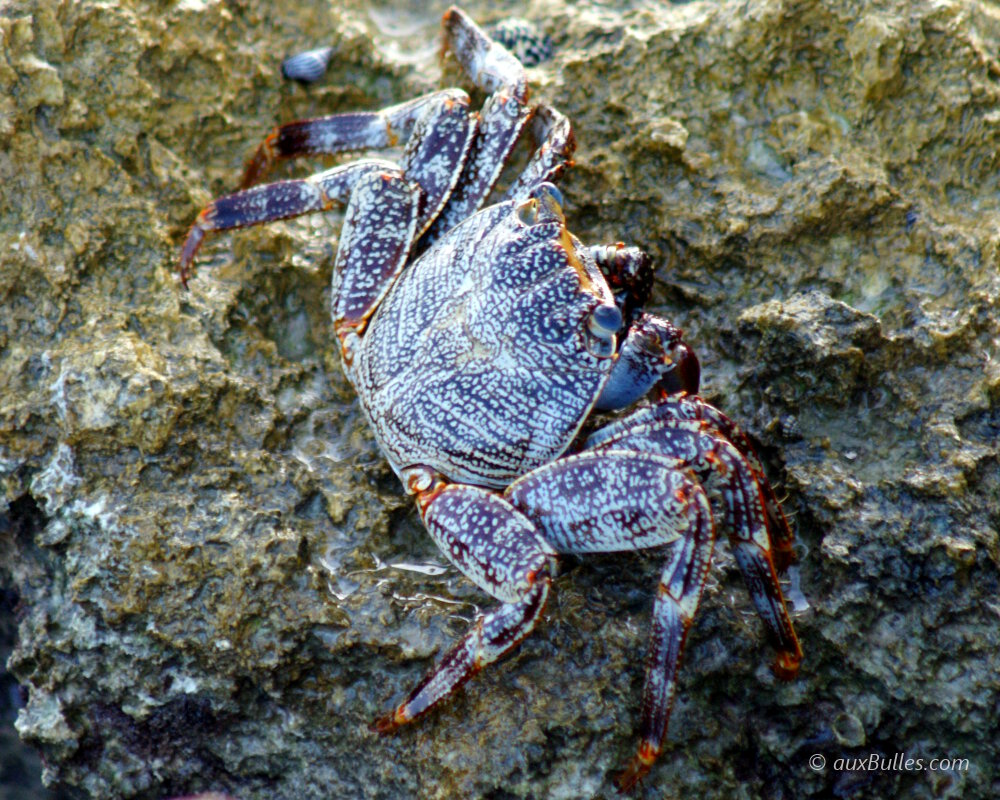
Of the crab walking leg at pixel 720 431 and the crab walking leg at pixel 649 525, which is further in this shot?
the crab walking leg at pixel 720 431

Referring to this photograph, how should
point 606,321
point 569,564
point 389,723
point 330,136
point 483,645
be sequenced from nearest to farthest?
point 483,645 < point 389,723 < point 606,321 < point 569,564 < point 330,136

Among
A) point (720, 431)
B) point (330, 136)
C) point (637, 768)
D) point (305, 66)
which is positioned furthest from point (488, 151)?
point (637, 768)

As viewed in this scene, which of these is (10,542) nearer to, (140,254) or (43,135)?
(140,254)

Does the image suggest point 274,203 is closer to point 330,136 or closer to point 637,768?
point 330,136

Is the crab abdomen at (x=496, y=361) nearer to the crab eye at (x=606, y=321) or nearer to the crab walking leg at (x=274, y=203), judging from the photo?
the crab eye at (x=606, y=321)

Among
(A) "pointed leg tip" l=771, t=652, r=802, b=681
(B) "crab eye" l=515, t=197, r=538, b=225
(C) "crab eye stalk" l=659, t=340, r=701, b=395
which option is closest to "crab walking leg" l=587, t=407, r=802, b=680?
(A) "pointed leg tip" l=771, t=652, r=802, b=681

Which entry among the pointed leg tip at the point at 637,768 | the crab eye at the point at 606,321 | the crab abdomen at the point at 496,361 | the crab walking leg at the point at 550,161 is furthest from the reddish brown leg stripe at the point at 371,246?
the pointed leg tip at the point at 637,768

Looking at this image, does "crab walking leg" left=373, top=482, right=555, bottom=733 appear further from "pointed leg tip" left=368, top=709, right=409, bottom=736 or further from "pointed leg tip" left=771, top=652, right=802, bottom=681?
"pointed leg tip" left=771, top=652, right=802, bottom=681

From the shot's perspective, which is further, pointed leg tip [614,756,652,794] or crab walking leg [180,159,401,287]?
crab walking leg [180,159,401,287]
